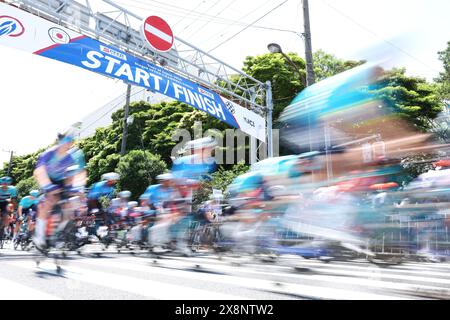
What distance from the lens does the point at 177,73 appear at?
12219 mm

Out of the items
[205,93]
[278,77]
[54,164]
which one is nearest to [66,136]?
[54,164]

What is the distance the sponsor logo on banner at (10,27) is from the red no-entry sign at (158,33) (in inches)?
133

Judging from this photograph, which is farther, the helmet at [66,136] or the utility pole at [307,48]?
the utility pole at [307,48]

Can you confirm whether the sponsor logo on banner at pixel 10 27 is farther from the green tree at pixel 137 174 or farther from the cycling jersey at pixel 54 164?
the green tree at pixel 137 174

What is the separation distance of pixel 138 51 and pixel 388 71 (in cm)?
843

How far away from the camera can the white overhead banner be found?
26.4 ft

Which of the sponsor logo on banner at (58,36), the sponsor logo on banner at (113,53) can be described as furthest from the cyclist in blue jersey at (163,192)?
the sponsor logo on banner at (113,53)

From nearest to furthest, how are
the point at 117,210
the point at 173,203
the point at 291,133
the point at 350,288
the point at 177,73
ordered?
the point at 350,288
the point at 291,133
the point at 173,203
the point at 117,210
the point at 177,73

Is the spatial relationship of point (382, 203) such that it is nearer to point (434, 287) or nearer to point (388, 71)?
point (434, 287)

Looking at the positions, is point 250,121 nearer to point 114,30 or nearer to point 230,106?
point 230,106

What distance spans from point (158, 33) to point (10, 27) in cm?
412

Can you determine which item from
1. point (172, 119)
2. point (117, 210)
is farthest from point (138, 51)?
point (172, 119)

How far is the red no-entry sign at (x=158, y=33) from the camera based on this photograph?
10.5 m
